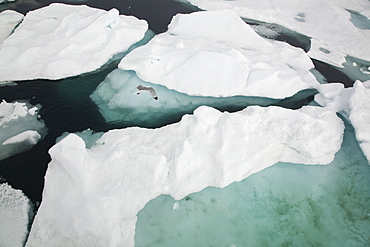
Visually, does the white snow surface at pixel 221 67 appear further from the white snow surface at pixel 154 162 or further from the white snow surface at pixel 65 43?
the white snow surface at pixel 154 162

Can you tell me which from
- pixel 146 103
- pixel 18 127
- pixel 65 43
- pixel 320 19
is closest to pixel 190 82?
pixel 146 103

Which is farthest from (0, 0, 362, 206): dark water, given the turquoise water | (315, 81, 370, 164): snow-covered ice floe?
the turquoise water

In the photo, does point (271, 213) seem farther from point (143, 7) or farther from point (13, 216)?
point (143, 7)

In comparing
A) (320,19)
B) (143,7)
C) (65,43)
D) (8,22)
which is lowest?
(8,22)

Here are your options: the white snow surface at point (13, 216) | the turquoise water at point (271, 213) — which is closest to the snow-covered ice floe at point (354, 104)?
the turquoise water at point (271, 213)

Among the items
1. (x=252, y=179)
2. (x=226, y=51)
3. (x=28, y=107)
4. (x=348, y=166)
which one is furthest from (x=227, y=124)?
(x=28, y=107)

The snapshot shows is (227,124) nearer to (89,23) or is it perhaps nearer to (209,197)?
(209,197)

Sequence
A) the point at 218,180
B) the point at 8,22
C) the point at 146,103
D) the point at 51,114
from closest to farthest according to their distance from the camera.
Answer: the point at 218,180 < the point at 51,114 < the point at 146,103 < the point at 8,22

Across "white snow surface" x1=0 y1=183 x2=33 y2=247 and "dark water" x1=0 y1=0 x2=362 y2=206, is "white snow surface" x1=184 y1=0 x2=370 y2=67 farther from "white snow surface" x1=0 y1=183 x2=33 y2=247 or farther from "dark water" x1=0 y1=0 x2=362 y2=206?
"white snow surface" x1=0 y1=183 x2=33 y2=247
